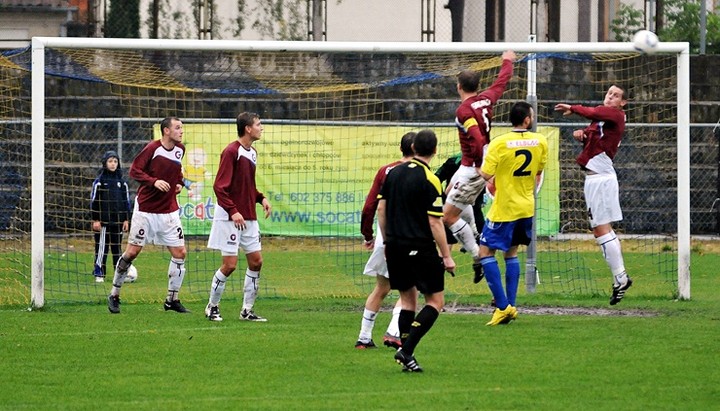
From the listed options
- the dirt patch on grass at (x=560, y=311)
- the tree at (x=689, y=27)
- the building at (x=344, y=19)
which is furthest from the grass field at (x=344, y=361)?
the tree at (x=689, y=27)

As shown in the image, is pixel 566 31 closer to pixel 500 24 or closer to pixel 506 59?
pixel 500 24

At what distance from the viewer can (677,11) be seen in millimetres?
30016

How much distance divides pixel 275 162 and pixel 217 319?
920 centimetres

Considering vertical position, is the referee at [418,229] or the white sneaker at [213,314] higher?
the referee at [418,229]

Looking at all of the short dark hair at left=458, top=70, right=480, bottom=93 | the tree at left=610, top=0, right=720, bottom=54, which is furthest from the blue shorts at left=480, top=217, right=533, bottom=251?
the tree at left=610, top=0, right=720, bottom=54

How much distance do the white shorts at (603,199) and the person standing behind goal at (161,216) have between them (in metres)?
4.70

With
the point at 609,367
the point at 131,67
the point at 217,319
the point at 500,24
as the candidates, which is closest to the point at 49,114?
the point at 131,67

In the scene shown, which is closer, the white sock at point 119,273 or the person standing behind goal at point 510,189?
the person standing behind goal at point 510,189

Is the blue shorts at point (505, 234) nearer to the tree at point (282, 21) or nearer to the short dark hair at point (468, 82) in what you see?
the short dark hair at point (468, 82)

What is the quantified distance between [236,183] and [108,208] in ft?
21.5

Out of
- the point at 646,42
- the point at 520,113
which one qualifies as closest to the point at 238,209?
the point at 520,113

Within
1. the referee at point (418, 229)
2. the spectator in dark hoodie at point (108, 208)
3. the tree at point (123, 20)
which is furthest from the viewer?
the tree at point (123, 20)

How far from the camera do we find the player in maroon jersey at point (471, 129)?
13.2 m

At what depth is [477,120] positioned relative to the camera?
520 inches
